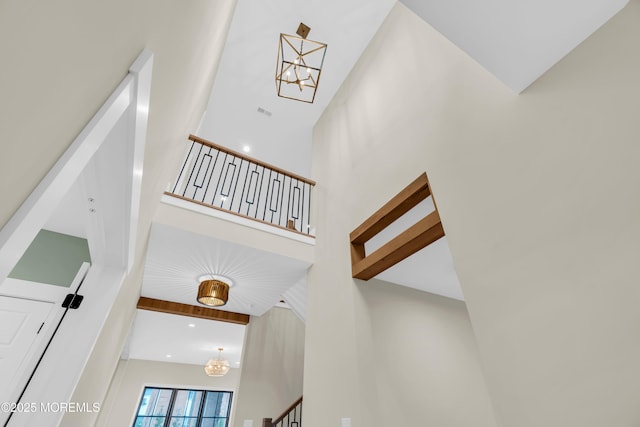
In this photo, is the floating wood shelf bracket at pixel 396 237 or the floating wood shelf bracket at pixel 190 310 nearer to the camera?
the floating wood shelf bracket at pixel 396 237

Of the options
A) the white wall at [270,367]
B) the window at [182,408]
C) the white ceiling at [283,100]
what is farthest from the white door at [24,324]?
the window at [182,408]

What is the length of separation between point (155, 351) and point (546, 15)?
30.3 ft

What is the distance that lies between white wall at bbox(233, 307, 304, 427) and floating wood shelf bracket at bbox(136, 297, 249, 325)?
0.28 metres

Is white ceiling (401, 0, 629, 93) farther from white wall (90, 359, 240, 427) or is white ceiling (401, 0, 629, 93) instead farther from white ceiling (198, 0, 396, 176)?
white wall (90, 359, 240, 427)

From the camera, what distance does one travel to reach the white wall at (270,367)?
14.7 ft

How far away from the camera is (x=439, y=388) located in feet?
9.11

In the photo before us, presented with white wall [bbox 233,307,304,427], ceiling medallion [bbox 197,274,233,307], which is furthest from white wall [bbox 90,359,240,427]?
ceiling medallion [bbox 197,274,233,307]

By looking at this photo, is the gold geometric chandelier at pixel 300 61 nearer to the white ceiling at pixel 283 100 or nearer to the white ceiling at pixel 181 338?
the white ceiling at pixel 283 100

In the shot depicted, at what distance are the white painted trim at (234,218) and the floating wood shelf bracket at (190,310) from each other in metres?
2.44

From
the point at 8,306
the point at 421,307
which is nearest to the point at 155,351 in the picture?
the point at 8,306

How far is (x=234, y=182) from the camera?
20.2 ft

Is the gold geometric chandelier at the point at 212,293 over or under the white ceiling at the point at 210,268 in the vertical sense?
under

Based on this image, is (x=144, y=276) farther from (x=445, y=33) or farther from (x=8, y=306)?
(x=445, y=33)

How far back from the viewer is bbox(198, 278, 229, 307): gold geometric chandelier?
3.61 metres
